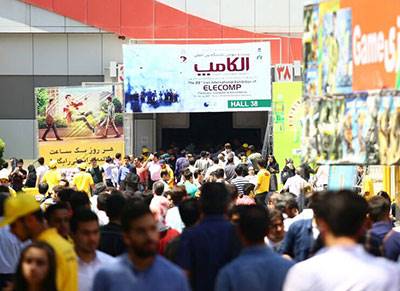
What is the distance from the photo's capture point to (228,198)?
27.5ft

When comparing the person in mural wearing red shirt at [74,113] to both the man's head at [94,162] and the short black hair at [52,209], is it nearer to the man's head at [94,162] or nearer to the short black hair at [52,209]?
the man's head at [94,162]

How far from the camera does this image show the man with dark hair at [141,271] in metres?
6.23

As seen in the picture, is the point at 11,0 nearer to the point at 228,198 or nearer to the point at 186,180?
the point at 186,180

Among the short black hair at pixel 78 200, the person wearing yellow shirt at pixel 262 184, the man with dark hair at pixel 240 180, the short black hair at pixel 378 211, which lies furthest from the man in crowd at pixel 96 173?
the short black hair at pixel 378 211

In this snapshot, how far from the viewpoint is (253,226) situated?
690 cm

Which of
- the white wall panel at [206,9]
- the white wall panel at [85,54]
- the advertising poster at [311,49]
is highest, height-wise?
the white wall panel at [206,9]

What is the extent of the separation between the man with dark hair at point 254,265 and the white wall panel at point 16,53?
118 feet

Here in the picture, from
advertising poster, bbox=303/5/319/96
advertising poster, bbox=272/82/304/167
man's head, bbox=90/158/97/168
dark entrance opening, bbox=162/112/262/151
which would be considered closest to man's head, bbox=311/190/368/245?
advertising poster, bbox=303/5/319/96

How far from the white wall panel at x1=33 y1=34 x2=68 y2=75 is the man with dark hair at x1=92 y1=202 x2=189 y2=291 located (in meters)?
36.1

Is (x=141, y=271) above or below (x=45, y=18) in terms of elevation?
below

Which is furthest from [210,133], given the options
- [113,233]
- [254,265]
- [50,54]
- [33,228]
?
[254,265]

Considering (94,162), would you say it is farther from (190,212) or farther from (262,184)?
(190,212)

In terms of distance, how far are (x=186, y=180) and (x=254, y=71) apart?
14.6m

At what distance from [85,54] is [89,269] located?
115 feet
